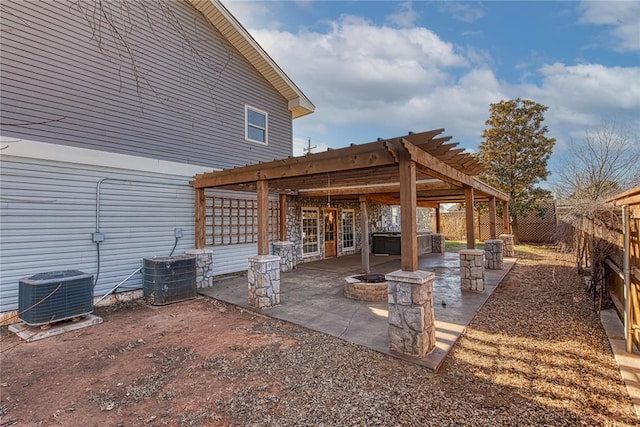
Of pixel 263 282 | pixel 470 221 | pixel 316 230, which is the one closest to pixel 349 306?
pixel 263 282

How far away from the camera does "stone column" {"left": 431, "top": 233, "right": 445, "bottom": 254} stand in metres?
13.1

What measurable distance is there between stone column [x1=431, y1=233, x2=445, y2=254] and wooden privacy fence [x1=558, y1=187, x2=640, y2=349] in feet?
18.2

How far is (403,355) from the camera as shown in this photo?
11.3ft

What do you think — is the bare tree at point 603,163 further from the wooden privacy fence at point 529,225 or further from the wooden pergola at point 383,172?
the wooden pergola at point 383,172

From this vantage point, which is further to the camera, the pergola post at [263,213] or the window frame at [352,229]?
the window frame at [352,229]

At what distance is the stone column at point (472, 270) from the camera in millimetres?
6227

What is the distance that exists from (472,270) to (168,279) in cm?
633

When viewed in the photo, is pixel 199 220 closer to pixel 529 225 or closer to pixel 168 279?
pixel 168 279

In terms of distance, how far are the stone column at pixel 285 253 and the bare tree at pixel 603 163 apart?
38.7 ft

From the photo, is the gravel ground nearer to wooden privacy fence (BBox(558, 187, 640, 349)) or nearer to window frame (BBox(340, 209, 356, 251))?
wooden privacy fence (BBox(558, 187, 640, 349))

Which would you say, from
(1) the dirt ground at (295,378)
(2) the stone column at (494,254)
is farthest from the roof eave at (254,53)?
(1) the dirt ground at (295,378)

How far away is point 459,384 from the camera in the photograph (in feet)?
9.70

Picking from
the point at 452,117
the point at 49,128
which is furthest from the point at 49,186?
the point at 452,117

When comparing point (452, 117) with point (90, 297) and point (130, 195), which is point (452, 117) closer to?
point (130, 195)
